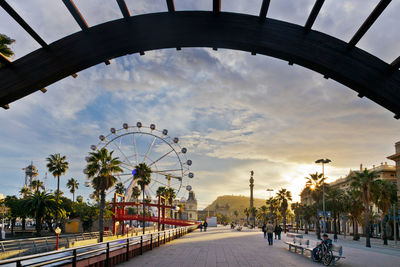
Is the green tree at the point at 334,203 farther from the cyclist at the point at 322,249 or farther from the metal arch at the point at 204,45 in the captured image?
the metal arch at the point at 204,45

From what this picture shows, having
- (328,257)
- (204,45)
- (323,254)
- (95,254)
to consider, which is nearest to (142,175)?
(323,254)

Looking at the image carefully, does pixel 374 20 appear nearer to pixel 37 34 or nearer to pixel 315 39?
pixel 315 39

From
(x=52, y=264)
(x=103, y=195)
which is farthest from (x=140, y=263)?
(x=103, y=195)

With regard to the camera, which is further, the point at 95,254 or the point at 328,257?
the point at 328,257

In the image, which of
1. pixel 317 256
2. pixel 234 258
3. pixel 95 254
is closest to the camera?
pixel 95 254

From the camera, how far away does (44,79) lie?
508 cm

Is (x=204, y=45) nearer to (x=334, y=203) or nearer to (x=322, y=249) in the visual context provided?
(x=322, y=249)

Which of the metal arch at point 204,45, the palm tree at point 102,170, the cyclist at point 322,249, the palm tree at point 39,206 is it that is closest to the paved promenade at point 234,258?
the cyclist at point 322,249

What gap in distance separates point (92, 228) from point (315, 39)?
78287 mm

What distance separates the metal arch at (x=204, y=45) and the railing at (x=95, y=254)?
11.2 ft

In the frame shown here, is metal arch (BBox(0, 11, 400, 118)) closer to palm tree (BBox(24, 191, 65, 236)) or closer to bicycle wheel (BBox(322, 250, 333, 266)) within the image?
bicycle wheel (BBox(322, 250, 333, 266))

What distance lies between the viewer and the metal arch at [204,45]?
4.92m

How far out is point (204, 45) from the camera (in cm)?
539

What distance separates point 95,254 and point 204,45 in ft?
27.0
